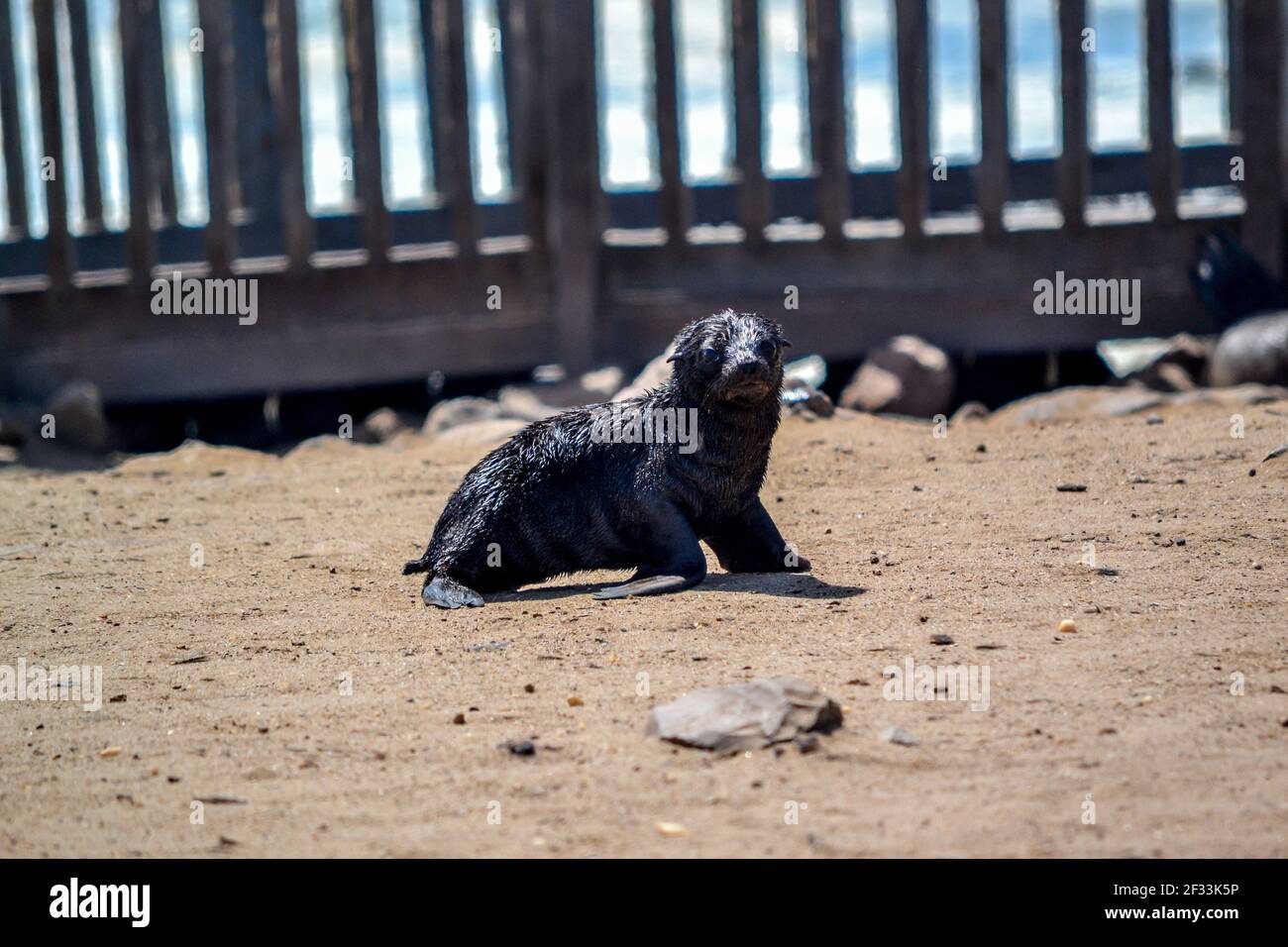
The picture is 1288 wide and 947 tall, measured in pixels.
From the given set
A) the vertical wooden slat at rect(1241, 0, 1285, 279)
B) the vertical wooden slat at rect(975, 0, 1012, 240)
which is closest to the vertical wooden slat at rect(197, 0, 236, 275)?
the vertical wooden slat at rect(975, 0, 1012, 240)

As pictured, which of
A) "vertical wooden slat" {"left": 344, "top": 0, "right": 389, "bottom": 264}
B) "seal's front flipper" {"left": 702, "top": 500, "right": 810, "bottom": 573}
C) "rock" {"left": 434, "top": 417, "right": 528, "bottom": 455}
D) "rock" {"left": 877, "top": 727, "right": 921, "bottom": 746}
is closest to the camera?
"rock" {"left": 877, "top": 727, "right": 921, "bottom": 746}

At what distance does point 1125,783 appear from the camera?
359 cm

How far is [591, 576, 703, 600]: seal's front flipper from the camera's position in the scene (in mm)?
5703

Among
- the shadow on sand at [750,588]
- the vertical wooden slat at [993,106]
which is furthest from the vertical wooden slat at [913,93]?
the shadow on sand at [750,588]

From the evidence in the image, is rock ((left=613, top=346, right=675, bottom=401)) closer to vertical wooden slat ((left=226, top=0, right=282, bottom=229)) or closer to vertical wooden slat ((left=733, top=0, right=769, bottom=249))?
vertical wooden slat ((left=733, top=0, right=769, bottom=249))

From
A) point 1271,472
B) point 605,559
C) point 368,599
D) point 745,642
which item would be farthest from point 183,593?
point 1271,472

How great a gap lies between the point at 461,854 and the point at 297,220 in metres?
7.87

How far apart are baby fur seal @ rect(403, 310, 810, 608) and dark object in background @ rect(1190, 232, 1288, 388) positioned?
16.7 feet

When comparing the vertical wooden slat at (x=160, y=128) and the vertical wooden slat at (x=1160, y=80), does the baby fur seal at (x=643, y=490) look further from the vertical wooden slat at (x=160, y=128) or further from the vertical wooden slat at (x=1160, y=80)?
the vertical wooden slat at (x=160, y=128)

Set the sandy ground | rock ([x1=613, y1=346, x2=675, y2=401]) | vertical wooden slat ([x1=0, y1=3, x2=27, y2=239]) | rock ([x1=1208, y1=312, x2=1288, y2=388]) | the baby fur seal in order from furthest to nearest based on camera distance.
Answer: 1. vertical wooden slat ([x1=0, y1=3, x2=27, y2=239])
2. rock ([x1=1208, y1=312, x2=1288, y2=388])
3. rock ([x1=613, y1=346, x2=675, y2=401])
4. the baby fur seal
5. the sandy ground

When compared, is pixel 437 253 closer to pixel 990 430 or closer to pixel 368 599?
pixel 990 430

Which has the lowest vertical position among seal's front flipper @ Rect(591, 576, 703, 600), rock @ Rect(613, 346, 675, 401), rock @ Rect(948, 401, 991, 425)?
seal's front flipper @ Rect(591, 576, 703, 600)

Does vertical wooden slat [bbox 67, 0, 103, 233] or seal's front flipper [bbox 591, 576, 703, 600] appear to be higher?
vertical wooden slat [bbox 67, 0, 103, 233]

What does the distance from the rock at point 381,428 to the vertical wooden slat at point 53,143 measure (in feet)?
7.64
